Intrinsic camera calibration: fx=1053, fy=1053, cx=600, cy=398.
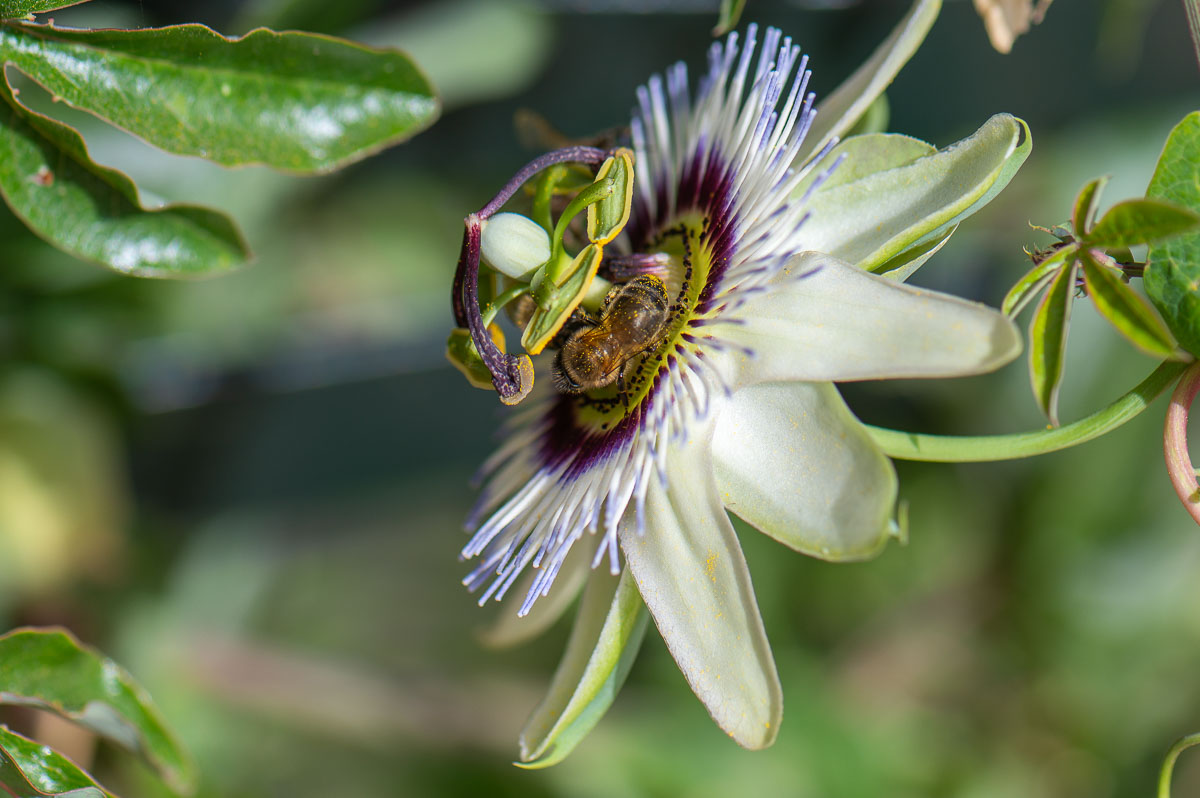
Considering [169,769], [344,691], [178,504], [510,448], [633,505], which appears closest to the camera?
[633,505]

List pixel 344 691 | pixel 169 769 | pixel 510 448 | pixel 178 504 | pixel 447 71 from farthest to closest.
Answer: pixel 178 504 → pixel 344 691 → pixel 447 71 → pixel 510 448 → pixel 169 769

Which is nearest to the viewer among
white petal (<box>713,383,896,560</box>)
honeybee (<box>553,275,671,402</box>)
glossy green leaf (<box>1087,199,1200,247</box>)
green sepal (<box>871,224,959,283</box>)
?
glossy green leaf (<box>1087,199,1200,247</box>)

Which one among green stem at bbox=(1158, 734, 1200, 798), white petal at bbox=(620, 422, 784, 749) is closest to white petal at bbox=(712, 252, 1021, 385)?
white petal at bbox=(620, 422, 784, 749)

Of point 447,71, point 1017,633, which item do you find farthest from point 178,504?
point 1017,633

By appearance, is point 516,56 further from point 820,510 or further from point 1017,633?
point 1017,633

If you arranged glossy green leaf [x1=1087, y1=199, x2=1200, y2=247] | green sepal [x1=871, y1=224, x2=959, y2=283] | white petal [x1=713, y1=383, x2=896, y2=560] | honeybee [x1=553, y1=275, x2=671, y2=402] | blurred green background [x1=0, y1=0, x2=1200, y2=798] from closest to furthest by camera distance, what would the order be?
glossy green leaf [x1=1087, y1=199, x2=1200, y2=247], white petal [x1=713, y1=383, x2=896, y2=560], green sepal [x1=871, y1=224, x2=959, y2=283], honeybee [x1=553, y1=275, x2=671, y2=402], blurred green background [x1=0, y1=0, x2=1200, y2=798]

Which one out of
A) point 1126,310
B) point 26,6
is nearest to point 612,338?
point 1126,310

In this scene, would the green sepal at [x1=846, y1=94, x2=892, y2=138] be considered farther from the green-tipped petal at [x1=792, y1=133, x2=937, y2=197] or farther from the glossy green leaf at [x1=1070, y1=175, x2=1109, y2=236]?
the glossy green leaf at [x1=1070, y1=175, x2=1109, y2=236]
